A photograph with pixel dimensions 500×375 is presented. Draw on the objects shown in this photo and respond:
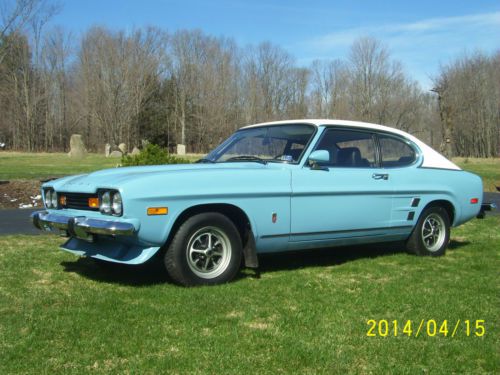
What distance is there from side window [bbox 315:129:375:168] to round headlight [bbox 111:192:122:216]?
2.18 meters

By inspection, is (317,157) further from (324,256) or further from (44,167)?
(44,167)

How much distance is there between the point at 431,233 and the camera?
22.5ft

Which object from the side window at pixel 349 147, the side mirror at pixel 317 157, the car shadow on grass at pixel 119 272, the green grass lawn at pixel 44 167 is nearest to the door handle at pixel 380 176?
the side window at pixel 349 147

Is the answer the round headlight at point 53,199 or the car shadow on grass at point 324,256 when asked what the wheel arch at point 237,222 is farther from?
the round headlight at point 53,199

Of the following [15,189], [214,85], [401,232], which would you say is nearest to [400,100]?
[214,85]

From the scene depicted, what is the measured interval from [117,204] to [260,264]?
2.20 meters

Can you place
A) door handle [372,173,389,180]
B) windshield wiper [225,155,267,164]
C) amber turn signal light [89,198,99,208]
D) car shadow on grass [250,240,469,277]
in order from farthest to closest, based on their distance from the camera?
car shadow on grass [250,240,469,277] → door handle [372,173,389,180] → windshield wiper [225,155,267,164] → amber turn signal light [89,198,99,208]

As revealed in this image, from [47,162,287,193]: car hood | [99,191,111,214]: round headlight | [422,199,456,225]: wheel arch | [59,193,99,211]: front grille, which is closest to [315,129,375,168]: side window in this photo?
[47,162,287,193]: car hood

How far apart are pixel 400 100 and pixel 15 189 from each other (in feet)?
158

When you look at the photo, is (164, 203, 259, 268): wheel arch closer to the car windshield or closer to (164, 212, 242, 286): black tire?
(164, 212, 242, 286): black tire

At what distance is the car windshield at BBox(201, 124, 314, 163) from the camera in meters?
5.77

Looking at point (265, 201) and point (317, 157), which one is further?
point (317, 157)

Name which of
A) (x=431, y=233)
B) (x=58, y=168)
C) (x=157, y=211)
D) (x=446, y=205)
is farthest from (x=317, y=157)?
(x=58, y=168)

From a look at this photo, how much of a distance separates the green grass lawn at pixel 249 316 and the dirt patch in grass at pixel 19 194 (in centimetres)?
530
